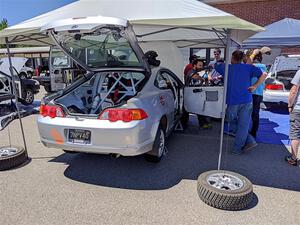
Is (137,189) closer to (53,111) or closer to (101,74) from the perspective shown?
(53,111)

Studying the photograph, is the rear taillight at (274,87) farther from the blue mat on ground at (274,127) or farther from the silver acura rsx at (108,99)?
the silver acura rsx at (108,99)

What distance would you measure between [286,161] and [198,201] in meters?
2.05

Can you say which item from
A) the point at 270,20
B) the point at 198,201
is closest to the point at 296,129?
the point at 198,201

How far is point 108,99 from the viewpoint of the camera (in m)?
4.51

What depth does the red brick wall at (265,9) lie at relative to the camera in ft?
49.0

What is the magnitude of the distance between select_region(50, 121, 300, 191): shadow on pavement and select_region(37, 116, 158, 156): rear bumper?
1.63 feet

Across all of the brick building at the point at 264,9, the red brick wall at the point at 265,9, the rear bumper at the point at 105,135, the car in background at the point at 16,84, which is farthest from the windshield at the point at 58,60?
the red brick wall at the point at 265,9

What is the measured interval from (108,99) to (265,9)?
14.5 m

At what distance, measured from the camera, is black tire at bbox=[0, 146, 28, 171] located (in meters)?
3.89

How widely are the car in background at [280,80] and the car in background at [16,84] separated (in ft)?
25.3

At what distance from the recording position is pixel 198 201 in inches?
122

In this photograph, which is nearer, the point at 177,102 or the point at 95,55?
the point at 95,55

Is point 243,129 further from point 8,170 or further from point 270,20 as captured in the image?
point 270,20

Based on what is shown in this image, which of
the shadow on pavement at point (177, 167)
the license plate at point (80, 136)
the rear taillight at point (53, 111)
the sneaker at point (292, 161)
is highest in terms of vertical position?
the rear taillight at point (53, 111)
